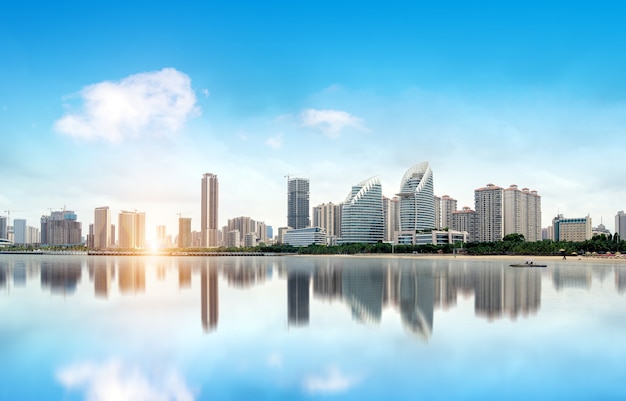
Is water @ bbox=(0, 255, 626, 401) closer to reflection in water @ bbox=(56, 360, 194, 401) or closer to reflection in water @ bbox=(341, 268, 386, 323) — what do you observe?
reflection in water @ bbox=(56, 360, 194, 401)

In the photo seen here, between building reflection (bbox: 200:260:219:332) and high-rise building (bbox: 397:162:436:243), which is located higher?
high-rise building (bbox: 397:162:436:243)

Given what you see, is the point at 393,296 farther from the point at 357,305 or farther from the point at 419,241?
the point at 419,241

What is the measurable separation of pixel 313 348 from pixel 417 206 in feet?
586

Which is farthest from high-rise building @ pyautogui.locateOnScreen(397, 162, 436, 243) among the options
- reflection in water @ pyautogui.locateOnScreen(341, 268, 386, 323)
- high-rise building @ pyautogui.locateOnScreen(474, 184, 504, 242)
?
reflection in water @ pyautogui.locateOnScreen(341, 268, 386, 323)

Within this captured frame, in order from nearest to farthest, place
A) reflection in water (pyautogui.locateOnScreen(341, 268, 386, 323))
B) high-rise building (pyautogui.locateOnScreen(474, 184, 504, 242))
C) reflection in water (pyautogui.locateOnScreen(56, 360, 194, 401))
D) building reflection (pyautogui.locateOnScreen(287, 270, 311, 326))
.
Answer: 1. reflection in water (pyautogui.locateOnScreen(56, 360, 194, 401))
2. building reflection (pyautogui.locateOnScreen(287, 270, 311, 326))
3. reflection in water (pyautogui.locateOnScreen(341, 268, 386, 323))
4. high-rise building (pyautogui.locateOnScreen(474, 184, 504, 242))

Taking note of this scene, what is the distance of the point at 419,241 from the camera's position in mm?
179250

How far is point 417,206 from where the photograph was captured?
19138 cm

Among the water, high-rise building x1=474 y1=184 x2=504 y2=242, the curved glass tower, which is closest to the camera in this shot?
the water

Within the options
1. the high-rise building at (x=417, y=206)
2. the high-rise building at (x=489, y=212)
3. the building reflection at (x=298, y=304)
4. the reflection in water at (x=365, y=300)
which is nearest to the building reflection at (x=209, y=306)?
the building reflection at (x=298, y=304)

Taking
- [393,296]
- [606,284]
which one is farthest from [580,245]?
[393,296]

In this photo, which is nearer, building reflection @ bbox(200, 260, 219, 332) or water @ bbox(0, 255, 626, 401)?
water @ bbox(0, 255, 626, 401)

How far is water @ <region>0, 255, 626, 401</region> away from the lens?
1302cm

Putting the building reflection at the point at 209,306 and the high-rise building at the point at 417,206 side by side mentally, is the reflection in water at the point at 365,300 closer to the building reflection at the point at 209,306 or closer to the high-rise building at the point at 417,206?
the building reflection at the point at 209,306

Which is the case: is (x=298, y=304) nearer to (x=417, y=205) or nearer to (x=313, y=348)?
(x=313, y=348)
